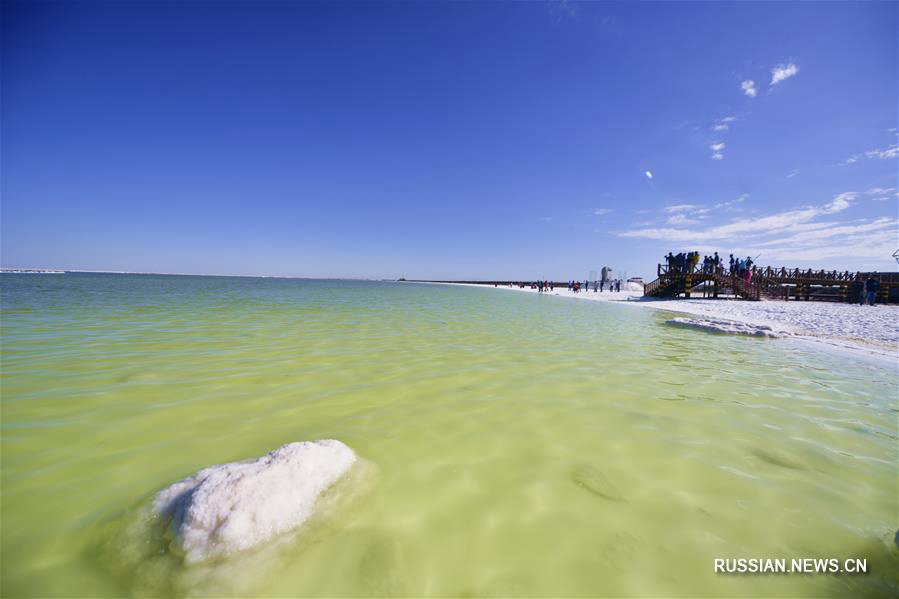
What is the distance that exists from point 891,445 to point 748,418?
1.19m

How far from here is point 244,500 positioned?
215 cm

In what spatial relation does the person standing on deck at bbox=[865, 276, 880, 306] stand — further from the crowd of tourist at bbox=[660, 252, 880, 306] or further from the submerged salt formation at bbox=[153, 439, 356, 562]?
the submerged salt formation at bbox=[153, 439, 356, 562]

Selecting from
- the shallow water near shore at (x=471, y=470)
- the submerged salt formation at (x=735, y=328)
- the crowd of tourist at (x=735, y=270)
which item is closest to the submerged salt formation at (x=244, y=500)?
the shallow water near shore at (x=471, y=470)

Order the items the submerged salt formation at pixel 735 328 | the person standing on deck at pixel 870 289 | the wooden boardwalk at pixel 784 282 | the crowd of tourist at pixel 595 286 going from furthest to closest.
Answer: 1. the crowd of tourist at pixel 595 286
2. the wooden boardwalk at pixel 784 282
3. the person standing on deck at pixel 870 289
4. the submerged salt formation at pixel 735 328

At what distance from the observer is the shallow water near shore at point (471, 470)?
6.14ft

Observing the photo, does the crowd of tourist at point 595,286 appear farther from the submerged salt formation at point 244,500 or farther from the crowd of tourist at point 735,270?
the submerged salt formation at point 244,500

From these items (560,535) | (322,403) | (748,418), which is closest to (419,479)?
(560,535)

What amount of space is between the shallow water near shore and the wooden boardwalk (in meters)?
26.9

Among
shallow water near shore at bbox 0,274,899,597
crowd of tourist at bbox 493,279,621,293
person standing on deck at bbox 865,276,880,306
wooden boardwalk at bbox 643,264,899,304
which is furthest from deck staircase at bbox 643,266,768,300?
shallow water near shore at bbox 0,274,899,597

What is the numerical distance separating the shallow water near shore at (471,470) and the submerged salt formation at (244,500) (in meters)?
0.12

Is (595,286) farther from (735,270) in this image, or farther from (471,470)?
(471,470)

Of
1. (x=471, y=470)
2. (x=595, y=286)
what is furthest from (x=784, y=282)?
(x=471, y=470)

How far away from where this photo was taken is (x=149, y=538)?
2035 mm

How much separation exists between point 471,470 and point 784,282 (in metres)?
39.9
